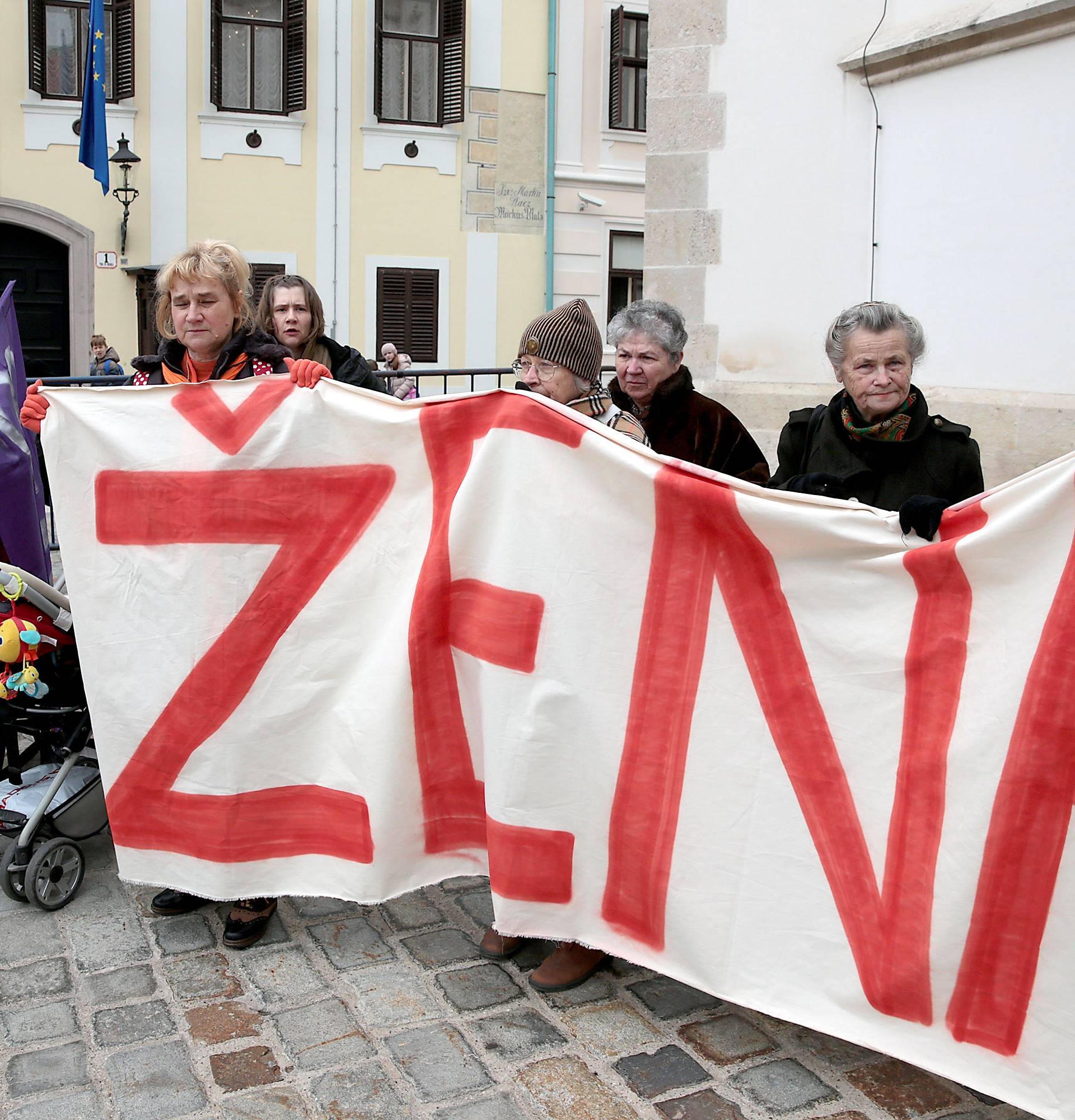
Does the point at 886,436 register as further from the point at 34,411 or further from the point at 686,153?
the point at 686,153

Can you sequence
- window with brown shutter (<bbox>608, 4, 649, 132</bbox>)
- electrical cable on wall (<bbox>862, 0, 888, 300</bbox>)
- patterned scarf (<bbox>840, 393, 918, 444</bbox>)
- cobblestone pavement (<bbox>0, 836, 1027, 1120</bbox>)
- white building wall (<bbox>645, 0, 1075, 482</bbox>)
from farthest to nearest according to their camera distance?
window with brown shutter (<bbox>608, 4, 649, 132</bbox>) → electrical cable on wall (<bbox>862, 0, 888, 300</bbox>) → white building wall (<bbox>645, 0, 1075, 482</bbox>) → patterned scarf (<bbox>840, 393, 918, 444</bbox>) → cobblestone pavement (<bbox>0, 836, 1027, 1120</bbox>)

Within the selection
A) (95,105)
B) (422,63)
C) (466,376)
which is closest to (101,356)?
(95,105)

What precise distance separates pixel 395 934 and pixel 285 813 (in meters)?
0.46

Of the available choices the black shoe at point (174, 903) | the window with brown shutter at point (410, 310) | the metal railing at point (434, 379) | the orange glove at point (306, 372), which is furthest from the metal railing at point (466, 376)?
the black shoe at point (174, 903)

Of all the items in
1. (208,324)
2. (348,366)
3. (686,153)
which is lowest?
(348,366)

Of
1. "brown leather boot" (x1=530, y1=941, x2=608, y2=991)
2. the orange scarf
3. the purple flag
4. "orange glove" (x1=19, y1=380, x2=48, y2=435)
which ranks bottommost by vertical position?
"brown leather boot" (x1=530, y1=941, x2=608, y2=991)

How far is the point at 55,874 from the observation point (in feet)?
11.9

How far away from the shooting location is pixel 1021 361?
20.3ft

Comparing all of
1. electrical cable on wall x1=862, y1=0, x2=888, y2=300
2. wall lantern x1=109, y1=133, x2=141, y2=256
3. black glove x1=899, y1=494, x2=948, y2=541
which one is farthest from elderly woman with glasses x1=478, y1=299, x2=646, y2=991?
wall lantern x1=109, y1=133, x2=141, y2=256

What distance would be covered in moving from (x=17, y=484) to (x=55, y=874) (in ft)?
3.78

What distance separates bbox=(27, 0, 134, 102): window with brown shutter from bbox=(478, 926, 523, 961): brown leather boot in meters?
17.0

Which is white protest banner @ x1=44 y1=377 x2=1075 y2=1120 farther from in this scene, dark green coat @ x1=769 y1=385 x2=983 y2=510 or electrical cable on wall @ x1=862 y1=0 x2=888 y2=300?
electrical cable on wall @ x1=862 y1=0 x2=888 y2=300

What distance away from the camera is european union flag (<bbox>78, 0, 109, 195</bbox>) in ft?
54.9

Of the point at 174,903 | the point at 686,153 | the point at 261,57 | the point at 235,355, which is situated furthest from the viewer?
the point at 261,57
